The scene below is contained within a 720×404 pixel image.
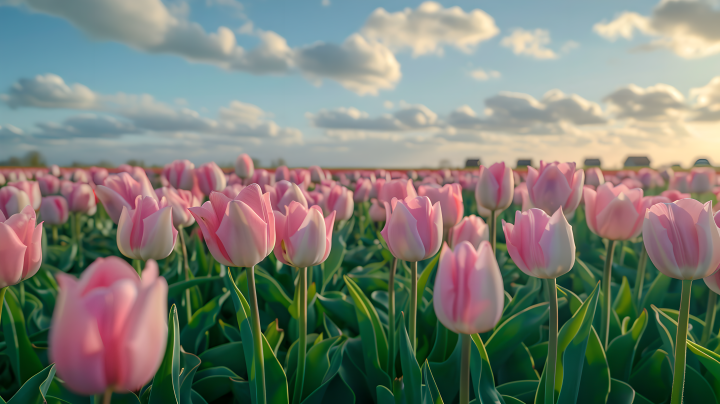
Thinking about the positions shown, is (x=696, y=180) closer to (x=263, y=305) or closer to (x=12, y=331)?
(x=263, y=305)

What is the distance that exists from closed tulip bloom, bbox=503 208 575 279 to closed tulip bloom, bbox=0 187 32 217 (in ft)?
9.65

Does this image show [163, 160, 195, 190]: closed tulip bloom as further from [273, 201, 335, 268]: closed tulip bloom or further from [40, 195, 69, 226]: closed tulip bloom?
[273, 201, 335, 268]: closed tulip bloom

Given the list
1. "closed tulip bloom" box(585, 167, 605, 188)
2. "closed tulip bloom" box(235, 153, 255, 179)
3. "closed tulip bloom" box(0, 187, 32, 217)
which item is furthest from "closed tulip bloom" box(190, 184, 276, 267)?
"closed tulip bloom" box(235, 153, 255, 179)

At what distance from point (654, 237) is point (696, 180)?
5472mm

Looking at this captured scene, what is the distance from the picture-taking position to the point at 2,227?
1.09m

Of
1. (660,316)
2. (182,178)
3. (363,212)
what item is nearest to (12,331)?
(182,178)

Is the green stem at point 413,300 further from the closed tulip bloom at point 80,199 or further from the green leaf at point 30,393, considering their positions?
the closed tulip bloom at point 80,199

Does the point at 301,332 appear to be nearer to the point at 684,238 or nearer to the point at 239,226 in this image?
the point at 239,226

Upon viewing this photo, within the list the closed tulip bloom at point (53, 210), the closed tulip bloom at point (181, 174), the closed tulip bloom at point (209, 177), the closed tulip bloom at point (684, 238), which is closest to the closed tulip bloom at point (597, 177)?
the closed tulip bloom at point (684, 238)

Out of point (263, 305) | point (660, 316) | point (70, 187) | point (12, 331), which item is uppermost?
point (70, 187)

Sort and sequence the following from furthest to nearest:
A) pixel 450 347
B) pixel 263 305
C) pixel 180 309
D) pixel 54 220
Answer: pixel 54 220 < pixel 263 305 < pixel 180 309 < pixel 450 347

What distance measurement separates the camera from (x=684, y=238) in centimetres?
117

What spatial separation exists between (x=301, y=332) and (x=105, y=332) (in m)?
0.95

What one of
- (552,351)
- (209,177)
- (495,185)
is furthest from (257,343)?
(209,177)
